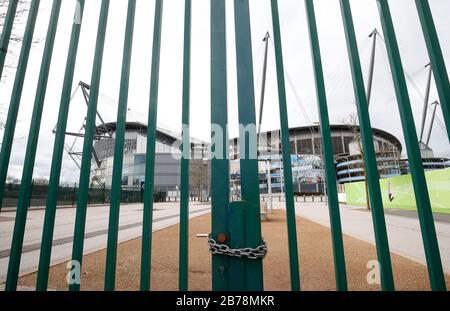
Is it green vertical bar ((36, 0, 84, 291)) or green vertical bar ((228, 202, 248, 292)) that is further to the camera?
green vertical bar ((36, 0, 84, 291))

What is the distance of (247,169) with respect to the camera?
1.13 meters

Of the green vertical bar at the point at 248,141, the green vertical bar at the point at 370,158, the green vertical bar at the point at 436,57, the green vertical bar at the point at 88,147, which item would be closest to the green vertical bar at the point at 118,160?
the green vertical bar at the point at 88,147

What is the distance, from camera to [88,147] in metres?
1.35

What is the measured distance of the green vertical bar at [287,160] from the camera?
111 cm

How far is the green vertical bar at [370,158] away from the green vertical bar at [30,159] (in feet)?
5.76

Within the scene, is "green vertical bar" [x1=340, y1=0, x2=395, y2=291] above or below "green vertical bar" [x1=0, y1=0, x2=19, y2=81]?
below

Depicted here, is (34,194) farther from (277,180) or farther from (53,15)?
(277,180)

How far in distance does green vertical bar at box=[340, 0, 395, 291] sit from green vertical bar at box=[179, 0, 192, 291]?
85 cm

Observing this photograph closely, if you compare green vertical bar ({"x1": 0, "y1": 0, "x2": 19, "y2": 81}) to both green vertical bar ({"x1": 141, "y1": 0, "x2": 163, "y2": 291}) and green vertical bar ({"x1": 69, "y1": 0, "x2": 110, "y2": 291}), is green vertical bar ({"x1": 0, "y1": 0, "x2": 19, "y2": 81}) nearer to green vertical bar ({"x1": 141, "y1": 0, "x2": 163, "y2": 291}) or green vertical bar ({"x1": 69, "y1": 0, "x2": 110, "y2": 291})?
green vertical bar ({"x1": 69, "y1": 0, "x2": 110, "y2": 291})

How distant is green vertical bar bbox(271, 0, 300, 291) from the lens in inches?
43.6

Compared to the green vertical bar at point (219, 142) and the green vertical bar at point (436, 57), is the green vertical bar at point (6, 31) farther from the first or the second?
the green vertical bar at point (436, 57)

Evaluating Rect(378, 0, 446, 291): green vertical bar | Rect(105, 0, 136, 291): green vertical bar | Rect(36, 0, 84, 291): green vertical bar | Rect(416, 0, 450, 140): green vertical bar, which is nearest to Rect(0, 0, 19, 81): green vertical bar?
Rect(36, 0, 84, 291): green vertical bar

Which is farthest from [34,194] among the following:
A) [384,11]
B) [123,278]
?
[384,11]
